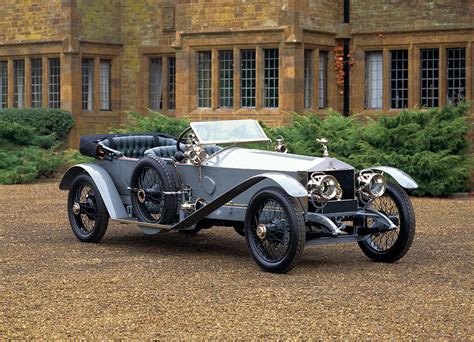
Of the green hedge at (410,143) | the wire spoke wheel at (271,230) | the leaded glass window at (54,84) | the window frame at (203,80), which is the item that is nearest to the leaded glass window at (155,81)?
the leaded glass window at (54,84)

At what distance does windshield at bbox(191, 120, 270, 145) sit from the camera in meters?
10.9

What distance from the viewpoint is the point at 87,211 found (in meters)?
11.7

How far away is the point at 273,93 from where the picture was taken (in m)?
21.9

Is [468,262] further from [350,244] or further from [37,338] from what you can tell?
[37,338]

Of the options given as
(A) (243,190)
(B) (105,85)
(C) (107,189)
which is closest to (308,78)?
(B) (105,85)

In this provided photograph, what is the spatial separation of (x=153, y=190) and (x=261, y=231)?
6.11 feet

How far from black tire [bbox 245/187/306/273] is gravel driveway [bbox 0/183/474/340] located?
6.1 inches

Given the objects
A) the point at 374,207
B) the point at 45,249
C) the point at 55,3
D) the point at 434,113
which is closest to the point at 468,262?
the point at 374,207

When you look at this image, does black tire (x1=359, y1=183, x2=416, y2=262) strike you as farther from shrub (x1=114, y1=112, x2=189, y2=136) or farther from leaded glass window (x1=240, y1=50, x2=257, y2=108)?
leaded glass window (x1=240, y1=50, x2=257, y2=108)

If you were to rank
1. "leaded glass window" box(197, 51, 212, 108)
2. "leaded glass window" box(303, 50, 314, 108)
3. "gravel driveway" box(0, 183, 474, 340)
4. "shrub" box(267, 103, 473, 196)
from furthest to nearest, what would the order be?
"leaded glass window" box(197, 51, 212, 108), "leaded glass window" box(303, 50, 314, 108), "shrub" box(267, 103, 473, 196), "gravel driveway" box(0, 183, 474, 340)

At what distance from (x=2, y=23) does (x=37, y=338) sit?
2074 centimetres

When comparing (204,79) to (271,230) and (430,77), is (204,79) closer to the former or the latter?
(430,77)

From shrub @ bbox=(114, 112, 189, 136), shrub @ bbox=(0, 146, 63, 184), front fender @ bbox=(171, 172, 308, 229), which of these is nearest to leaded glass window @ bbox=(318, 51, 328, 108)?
shrub @ bbox=(114, 112, 189, 136)

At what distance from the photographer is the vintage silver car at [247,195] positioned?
9.48 meters
